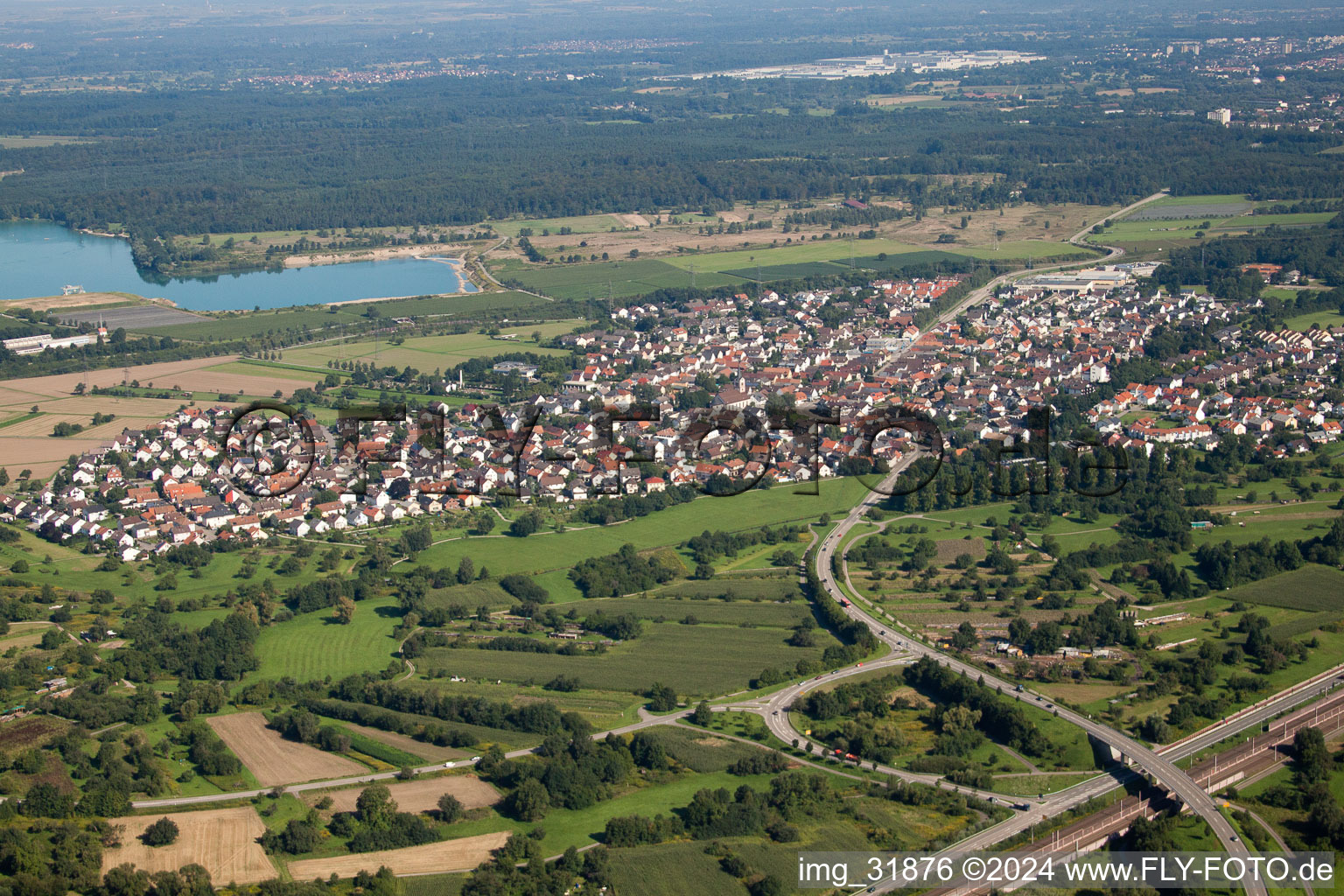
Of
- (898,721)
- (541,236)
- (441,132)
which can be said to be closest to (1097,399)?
(898,721)

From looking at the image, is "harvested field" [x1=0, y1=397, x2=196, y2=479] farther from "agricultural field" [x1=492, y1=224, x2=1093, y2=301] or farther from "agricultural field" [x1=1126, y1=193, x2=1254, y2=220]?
"agricultural field" [x1=1126, y1=193, x2=1254, y2=220]

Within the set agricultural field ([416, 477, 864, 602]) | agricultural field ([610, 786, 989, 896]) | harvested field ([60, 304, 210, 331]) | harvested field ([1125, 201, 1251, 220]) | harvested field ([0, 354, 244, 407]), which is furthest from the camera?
harvested field ([1125, 201, 1251, 220])

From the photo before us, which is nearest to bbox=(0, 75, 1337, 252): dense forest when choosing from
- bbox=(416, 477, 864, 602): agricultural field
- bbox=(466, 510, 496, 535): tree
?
bbox=(466, 510, 496, 535): tree

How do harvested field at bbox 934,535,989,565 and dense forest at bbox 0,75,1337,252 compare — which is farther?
dense forest at bbox 0,75,1337,252

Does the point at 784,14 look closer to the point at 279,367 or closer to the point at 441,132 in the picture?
the point at 441,132

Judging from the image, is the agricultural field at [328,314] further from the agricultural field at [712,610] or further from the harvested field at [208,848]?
the harvested field at [208,848]

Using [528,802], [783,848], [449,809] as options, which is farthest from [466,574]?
[783,848]

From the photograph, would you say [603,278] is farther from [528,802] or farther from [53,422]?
[528,802]
